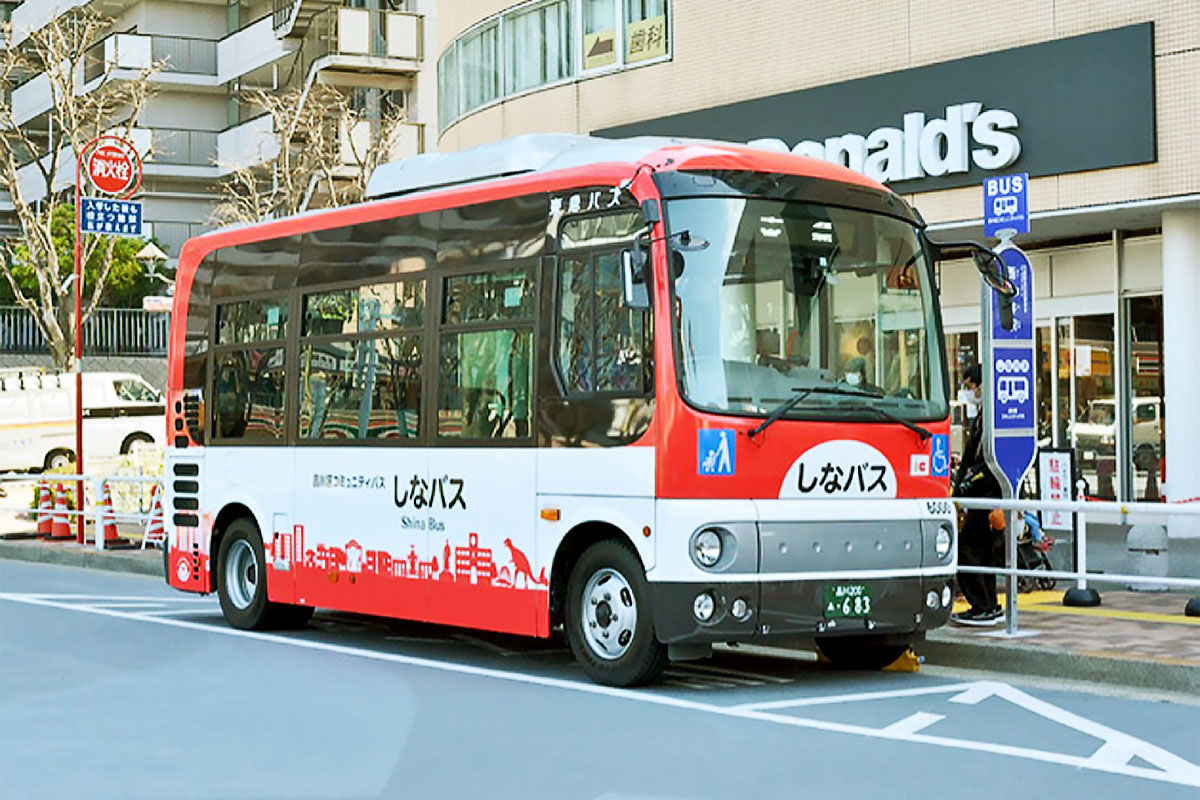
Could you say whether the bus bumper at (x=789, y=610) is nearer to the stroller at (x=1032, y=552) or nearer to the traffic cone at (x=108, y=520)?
the stroller at (x=1032, y=552)

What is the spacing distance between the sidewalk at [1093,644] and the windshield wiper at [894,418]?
4.84ft

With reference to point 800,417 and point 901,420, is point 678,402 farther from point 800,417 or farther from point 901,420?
point 901,420

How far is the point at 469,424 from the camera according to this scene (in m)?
11.8

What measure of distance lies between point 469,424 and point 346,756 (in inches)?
154

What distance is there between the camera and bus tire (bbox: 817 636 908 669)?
37.7 feet

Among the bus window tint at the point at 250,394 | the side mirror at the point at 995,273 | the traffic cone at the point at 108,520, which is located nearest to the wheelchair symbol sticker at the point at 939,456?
the side mirror at the point at 995,273

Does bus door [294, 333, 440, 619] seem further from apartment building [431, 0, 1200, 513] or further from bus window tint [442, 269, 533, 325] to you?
Answer: apartment building [431, 0, 1200, 513]

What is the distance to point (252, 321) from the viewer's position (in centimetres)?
1438

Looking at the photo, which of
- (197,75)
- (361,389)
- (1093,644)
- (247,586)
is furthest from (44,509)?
(197,75)

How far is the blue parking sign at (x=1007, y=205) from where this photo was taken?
1288 cm

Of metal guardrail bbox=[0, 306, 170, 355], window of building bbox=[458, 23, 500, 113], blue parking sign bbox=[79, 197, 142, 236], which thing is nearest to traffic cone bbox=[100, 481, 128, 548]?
blue parking sign bbox=[79, 197, 142, 236]

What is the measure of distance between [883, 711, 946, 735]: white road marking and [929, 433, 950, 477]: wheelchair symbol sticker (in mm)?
2010

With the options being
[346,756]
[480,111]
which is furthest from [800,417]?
[480,111]

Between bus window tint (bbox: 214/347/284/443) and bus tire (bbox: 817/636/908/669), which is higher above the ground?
bus window tint (bbox: 214/347/284/443)
